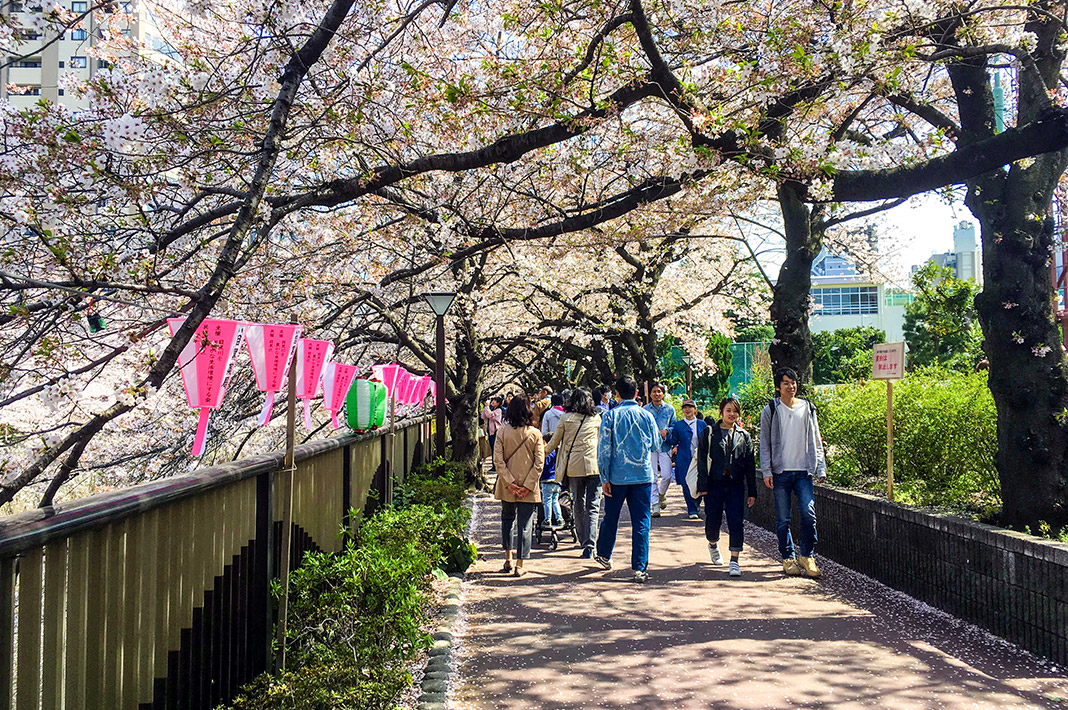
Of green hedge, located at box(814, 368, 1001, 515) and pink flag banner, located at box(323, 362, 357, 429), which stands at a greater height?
pink flag banner, located at box(323, 362, 357, 429)

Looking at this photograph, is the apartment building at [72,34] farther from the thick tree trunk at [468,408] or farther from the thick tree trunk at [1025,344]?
the thick tree trunk at [468,408]

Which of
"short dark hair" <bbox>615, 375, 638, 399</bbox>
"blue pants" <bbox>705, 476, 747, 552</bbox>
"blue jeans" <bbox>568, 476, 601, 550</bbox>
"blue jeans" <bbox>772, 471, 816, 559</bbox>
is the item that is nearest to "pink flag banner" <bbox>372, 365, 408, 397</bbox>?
"blue jeans" <bbox>568, 476, 601, 550</bbox>

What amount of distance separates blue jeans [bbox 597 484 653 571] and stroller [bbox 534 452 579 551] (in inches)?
74.3

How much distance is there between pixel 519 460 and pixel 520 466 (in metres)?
0.06

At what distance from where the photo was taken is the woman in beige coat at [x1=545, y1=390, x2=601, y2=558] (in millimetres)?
9820

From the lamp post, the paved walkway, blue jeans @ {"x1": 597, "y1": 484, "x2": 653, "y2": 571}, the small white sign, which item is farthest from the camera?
the lamp post

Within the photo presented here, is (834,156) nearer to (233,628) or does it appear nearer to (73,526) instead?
(233,628)

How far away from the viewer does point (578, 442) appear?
32.7ft

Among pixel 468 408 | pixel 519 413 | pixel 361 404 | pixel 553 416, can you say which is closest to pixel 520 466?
pixel 519 413

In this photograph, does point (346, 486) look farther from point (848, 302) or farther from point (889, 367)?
point (848, 302)

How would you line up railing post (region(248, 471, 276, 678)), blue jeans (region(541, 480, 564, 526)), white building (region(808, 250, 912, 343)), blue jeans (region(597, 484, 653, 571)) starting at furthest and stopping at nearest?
white building (region(808, 250, 912, 343)) < blue jeans (region(541, 480, 564, 526)) < blue jeans (region(597, 484, 653, 571)) < railing post (region(248, 471, 276, 678))

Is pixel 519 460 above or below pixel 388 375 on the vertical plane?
below

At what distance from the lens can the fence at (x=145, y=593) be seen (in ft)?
7.68

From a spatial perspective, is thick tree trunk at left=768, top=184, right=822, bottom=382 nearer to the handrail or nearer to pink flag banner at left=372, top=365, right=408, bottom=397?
pink flag banner at left=372, top=365, right=408, bottom=397
